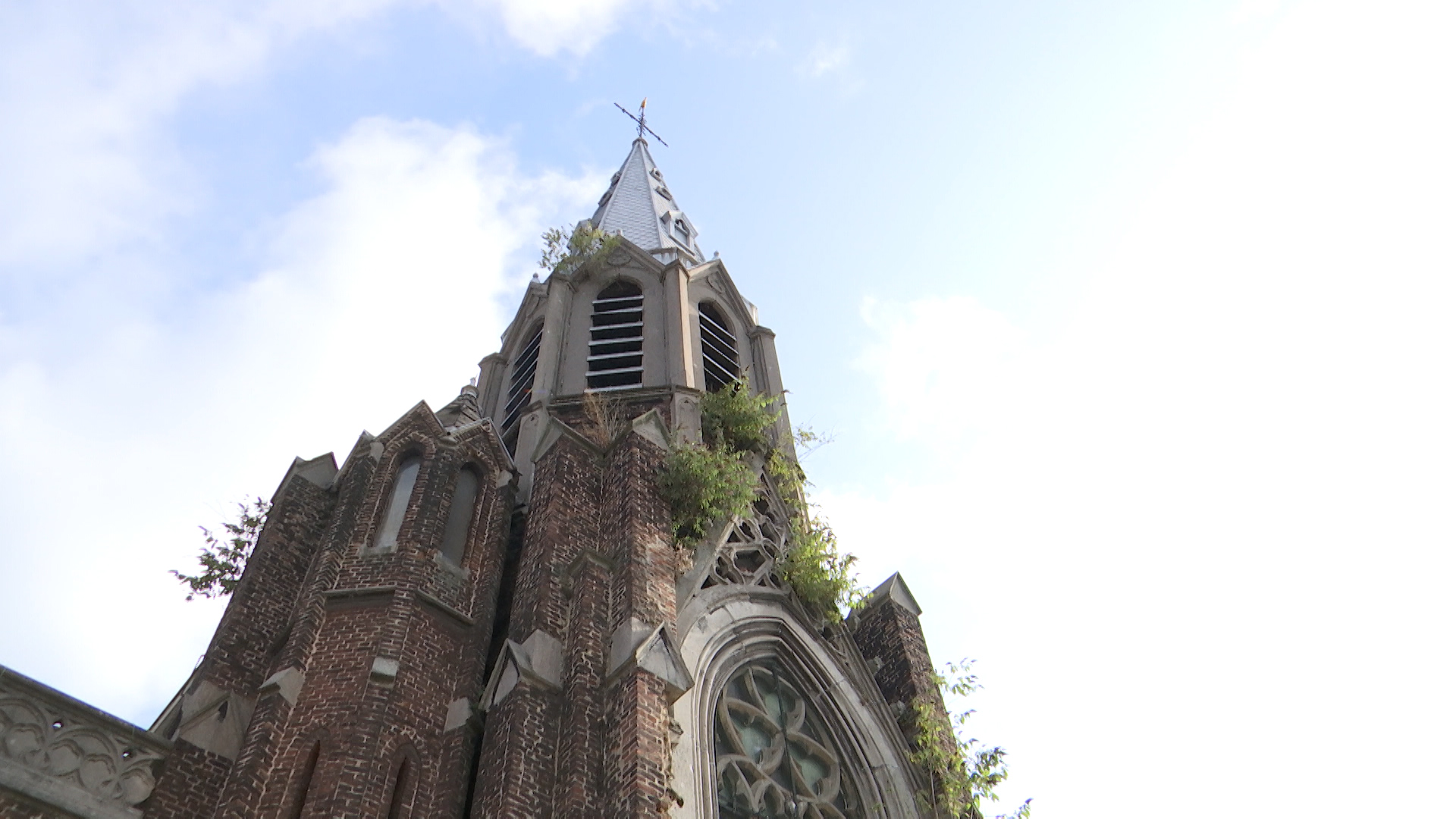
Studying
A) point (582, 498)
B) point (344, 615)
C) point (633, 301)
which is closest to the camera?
point (344, 615)

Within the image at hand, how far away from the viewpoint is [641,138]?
4091cm

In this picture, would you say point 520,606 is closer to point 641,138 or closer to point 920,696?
point 920,696

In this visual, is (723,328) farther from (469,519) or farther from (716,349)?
(469,519)

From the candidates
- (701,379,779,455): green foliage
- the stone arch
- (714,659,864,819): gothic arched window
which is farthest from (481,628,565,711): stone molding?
(701,379,779,455): green foliage

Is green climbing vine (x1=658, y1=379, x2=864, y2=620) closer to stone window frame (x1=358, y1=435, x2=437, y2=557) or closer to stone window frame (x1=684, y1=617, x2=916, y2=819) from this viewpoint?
stone window frame (x1=684, y1=617, x2=916, y2=819)

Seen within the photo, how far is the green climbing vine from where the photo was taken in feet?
48.7

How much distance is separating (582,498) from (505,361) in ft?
31.3

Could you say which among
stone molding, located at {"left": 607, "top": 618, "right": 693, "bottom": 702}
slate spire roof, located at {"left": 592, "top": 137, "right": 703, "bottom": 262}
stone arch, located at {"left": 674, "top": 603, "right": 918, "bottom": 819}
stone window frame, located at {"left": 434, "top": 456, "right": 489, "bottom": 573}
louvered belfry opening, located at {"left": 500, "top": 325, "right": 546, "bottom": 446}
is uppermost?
slate spire roof, located at {"left": 592, "top": 137, "right": 703, "bottom": 262}

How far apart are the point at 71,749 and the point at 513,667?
3.98 m

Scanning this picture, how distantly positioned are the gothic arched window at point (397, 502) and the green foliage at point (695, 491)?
3262 mm

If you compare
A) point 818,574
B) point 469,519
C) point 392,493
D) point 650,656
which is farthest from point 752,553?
point 392,493

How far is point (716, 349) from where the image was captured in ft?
72.9

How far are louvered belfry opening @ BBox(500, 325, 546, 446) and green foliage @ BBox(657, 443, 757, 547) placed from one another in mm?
4862

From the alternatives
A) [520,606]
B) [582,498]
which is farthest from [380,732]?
[582,498]
